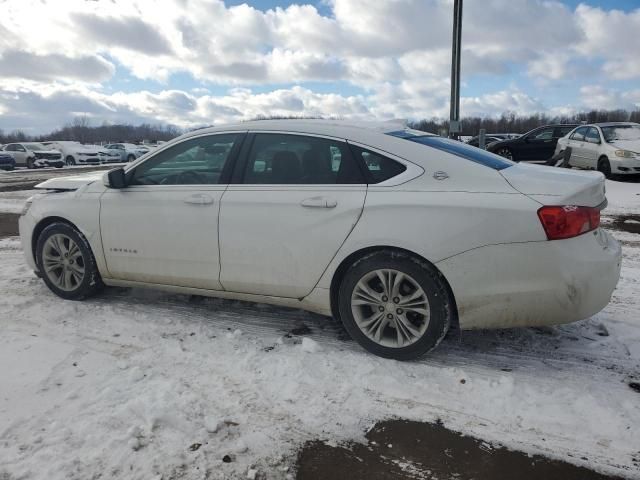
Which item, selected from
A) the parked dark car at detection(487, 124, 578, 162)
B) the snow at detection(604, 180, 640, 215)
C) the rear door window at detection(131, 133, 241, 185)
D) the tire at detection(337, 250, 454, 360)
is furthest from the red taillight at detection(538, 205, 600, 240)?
the parked dark car at detection(487, 124, 578, 162)

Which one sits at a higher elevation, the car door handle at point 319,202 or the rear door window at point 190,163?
the rear door window at point 190,163

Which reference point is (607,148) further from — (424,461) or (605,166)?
(424,461)

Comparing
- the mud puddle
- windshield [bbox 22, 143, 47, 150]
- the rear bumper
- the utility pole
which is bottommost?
the mud puddle

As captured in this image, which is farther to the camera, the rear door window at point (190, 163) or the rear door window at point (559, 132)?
the rear door window at point (559, 132)

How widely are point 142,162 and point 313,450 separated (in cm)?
271

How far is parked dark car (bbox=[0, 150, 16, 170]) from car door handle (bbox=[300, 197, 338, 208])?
29809 mm

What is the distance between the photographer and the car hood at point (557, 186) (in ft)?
9.62

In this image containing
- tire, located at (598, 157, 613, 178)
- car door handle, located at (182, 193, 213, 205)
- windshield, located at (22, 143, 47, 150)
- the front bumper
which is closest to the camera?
car door handle, located at (182, 193, 213, 205)

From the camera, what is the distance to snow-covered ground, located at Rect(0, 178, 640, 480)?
2422 millimetres

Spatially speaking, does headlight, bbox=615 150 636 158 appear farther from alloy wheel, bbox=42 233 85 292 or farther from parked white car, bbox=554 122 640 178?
alloy wheel, bbox=42 233 85 292

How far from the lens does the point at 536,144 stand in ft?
57.4

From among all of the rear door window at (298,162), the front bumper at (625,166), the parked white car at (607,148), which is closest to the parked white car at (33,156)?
the parked white car at (607,148)

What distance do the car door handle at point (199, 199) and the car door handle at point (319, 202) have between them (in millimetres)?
758

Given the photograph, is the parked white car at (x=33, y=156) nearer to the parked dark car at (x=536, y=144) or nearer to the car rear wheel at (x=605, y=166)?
the parked dark car at (x=536, y=144)
